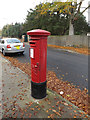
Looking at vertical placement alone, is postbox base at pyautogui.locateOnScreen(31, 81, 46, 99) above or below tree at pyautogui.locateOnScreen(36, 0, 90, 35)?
below

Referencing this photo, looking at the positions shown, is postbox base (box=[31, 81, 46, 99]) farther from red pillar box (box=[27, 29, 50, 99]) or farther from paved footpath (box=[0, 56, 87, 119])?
paved footpath (box=[0, 56, 87, 119])

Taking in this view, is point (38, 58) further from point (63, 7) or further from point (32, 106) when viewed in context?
point (63, 7)

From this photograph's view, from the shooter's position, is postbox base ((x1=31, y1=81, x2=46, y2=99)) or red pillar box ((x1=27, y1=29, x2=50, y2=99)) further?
postbox base ((x1=31, y1=81, x2=46, y2=99))

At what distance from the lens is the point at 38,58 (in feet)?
8.40

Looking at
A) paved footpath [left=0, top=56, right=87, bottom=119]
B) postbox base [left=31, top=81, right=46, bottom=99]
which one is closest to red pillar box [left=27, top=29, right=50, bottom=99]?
postbox base [left=31, top=81, right=46, bottom=99]

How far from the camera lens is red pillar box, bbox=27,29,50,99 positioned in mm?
2457

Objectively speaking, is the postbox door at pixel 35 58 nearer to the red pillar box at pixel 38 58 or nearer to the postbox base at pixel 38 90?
the red pillar box at pixel 38 58

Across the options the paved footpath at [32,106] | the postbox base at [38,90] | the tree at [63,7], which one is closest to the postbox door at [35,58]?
the postbox base at [38,90]

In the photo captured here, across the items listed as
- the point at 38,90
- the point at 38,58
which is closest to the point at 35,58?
the point at 38,58

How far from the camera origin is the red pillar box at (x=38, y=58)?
2.46 meters

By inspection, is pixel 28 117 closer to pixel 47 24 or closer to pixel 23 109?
pixel 23 109

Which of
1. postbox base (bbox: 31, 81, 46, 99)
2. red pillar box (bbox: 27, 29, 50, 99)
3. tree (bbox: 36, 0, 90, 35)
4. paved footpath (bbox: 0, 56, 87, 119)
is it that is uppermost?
tree (bbox: 36, 0, 90, 35)

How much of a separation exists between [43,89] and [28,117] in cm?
82

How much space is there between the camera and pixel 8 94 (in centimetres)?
299
